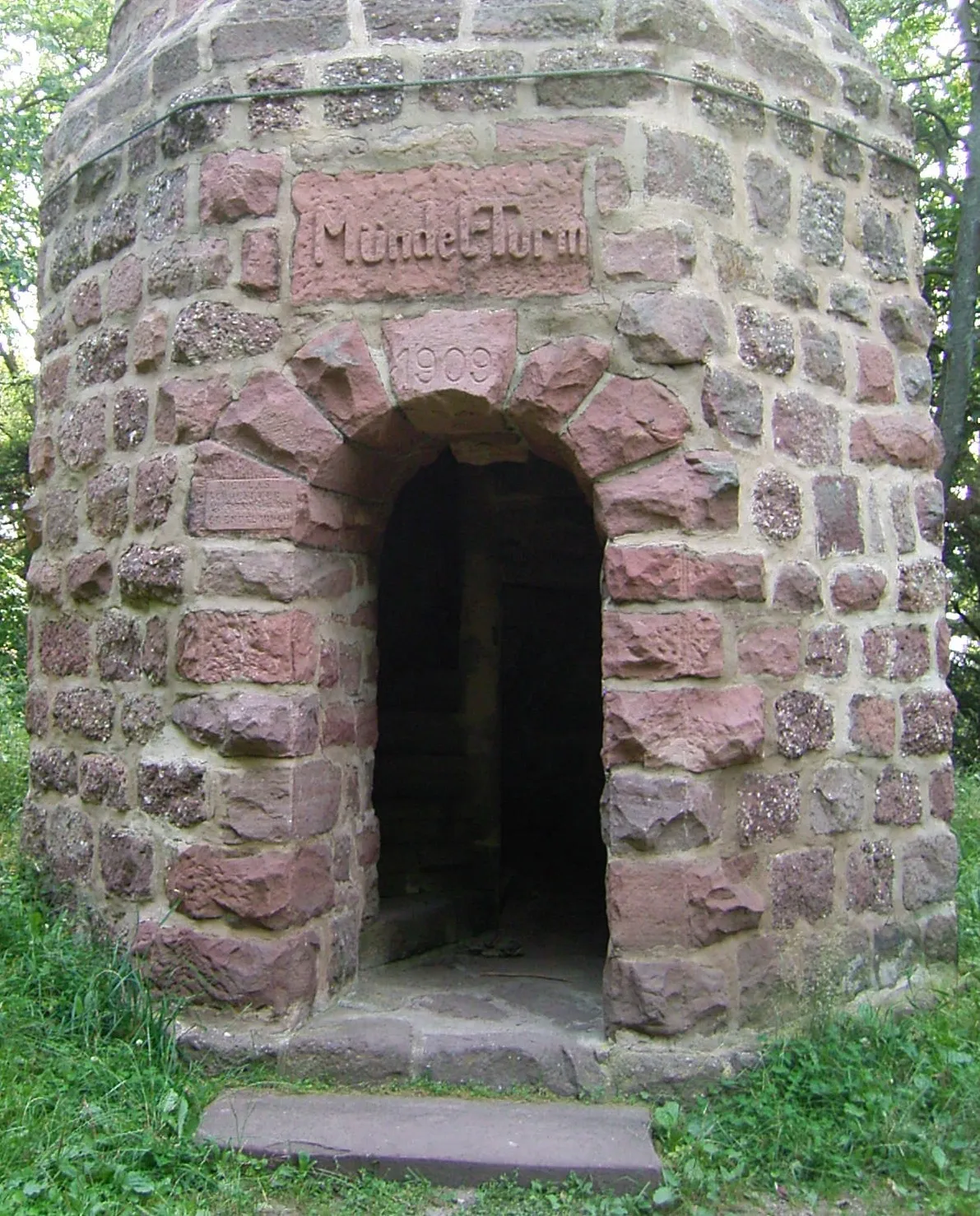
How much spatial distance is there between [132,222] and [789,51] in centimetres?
225

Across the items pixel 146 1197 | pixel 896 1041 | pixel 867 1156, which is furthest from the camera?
pixel 896 1041

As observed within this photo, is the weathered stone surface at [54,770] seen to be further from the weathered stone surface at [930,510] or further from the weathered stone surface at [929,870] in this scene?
the weathered stone surface at [930,510]

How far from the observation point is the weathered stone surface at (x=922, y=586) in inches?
157

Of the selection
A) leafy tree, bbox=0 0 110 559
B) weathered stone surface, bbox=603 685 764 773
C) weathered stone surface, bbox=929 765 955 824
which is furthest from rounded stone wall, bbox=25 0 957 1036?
leafy tree, bbox=0 0 110 559

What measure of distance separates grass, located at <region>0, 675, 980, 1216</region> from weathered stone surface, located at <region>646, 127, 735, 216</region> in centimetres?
248

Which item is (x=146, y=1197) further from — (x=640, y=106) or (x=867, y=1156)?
(x=640, y=106)

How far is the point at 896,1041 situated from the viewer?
3420 millimetres

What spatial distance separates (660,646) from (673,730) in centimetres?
24

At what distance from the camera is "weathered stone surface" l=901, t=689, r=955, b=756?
3961mm

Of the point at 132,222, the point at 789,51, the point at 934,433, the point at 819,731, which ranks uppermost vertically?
the point at 789,51

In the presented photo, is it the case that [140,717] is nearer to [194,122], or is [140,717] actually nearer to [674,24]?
[194,122]

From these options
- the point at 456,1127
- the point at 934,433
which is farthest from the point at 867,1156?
the point at 934,433

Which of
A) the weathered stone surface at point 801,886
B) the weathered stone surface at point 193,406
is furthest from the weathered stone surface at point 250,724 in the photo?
the weathered stone surface at point 801,886

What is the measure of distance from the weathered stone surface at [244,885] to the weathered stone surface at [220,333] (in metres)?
1.50
